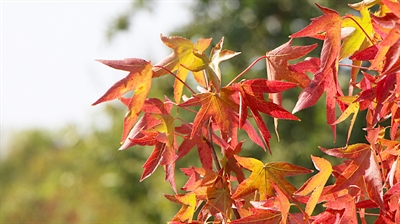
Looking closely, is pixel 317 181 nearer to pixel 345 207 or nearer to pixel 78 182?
pixel 345 207

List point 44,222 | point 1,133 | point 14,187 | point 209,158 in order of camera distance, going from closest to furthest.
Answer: point 209,158
point 44,222
point 14,187
point 1,133

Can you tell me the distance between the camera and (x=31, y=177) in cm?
1360

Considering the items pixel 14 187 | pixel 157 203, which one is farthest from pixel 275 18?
pixel 14 187

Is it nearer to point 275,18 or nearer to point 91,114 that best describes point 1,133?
point 91,114

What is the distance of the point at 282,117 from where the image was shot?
2.24 feet

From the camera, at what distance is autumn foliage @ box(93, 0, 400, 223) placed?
62 centimetres

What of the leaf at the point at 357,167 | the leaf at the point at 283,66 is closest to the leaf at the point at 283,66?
the leaf at the point at 283,66

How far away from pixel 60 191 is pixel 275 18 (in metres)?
6.20

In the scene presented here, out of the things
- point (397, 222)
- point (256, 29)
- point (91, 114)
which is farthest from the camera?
A: point (91, 114)

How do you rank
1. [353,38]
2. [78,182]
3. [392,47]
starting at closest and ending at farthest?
[392,47]
[353,38]
[78,182]

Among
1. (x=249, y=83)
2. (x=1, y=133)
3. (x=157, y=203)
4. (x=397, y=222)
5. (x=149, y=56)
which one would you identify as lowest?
(x=1, y=133)

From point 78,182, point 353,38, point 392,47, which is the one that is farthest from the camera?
point 78,182

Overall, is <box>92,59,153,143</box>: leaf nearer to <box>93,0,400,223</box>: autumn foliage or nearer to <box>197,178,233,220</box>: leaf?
<box>93,0,400,223</box>: autumn foliage

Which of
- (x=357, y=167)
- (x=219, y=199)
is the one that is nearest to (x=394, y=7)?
(x=357, y=167)
